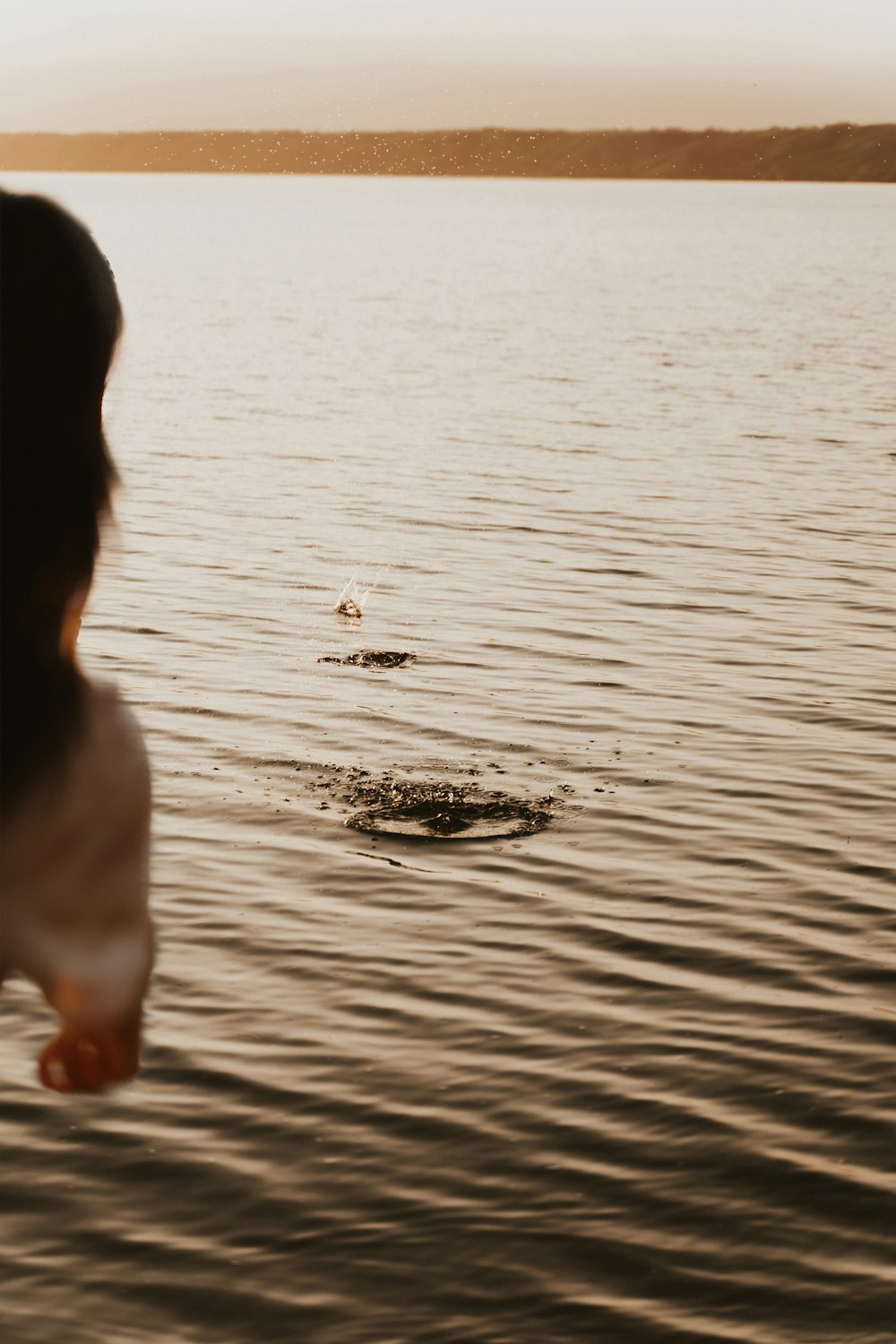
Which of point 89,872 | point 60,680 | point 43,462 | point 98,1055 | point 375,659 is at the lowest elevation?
point 375,659

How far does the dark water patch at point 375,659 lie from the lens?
18.7 meters

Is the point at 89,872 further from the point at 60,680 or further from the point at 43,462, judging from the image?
the point at 43,462

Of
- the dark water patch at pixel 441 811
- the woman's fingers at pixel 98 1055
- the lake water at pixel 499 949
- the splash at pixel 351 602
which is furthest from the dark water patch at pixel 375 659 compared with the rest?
the woman's fingers at pixel 98 1055

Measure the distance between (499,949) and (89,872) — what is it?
9.21 meters

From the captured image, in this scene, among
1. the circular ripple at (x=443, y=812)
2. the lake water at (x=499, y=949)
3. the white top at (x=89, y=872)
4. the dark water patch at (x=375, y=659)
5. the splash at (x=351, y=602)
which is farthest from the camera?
the splash at (x=351, y=602)

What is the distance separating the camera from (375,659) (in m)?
19.0

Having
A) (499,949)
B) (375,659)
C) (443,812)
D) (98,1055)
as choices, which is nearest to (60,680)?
(98,1055)

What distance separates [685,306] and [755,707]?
225ft

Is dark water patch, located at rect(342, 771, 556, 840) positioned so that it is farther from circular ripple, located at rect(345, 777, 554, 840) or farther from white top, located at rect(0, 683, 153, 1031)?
white top, located at rect(0, 683, 153, 1031)

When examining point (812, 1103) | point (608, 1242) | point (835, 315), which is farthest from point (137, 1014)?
point (835, 315)

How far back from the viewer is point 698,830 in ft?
43.5

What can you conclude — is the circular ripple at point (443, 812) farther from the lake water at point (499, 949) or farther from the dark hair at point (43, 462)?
the dark hair at point (43, 462)

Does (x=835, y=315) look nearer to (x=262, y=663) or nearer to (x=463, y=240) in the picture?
(x=262, y=663)

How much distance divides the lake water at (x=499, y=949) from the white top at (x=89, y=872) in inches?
10.8
